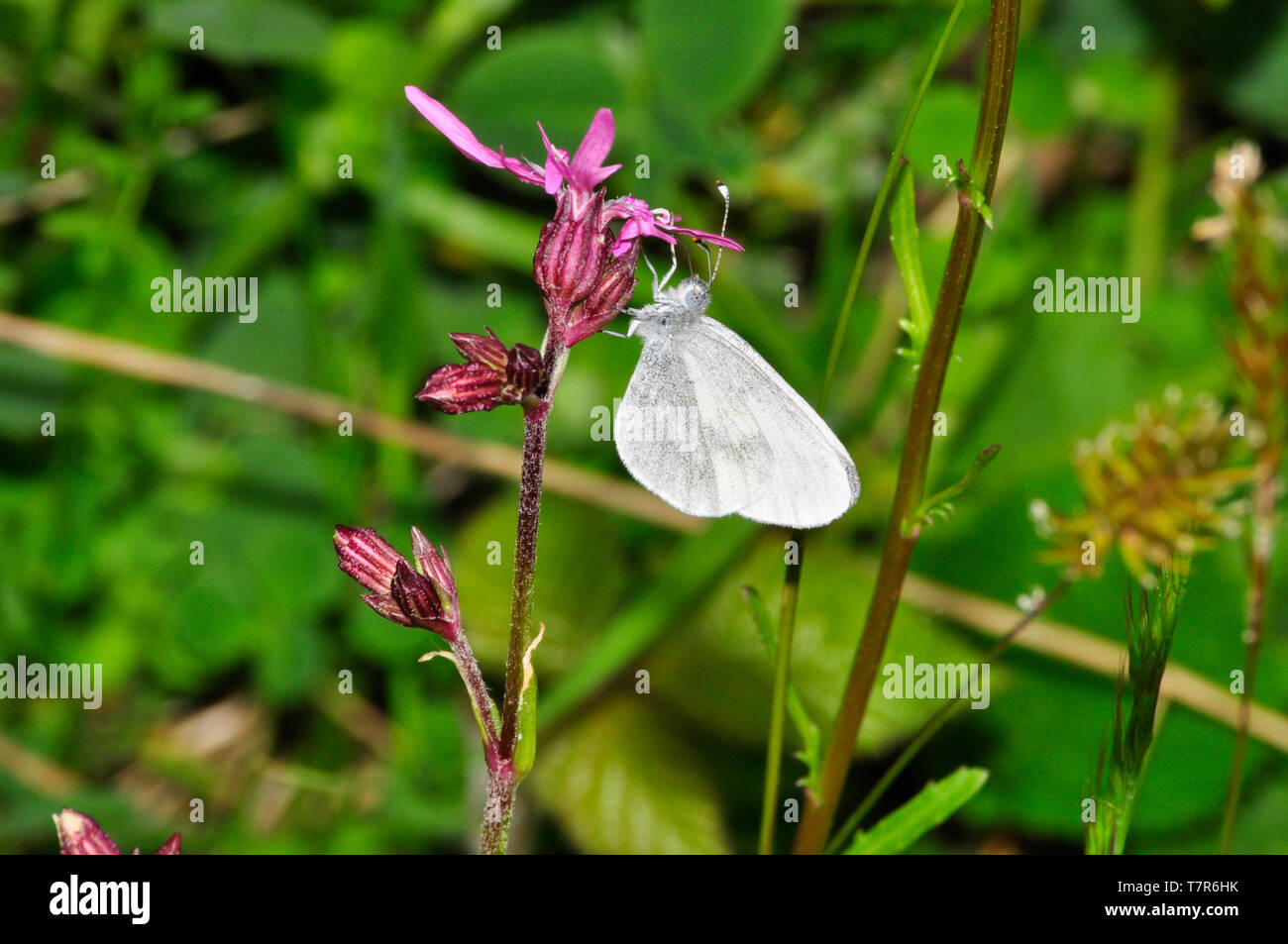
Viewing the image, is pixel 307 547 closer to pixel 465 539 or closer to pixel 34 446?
pixel 465 539

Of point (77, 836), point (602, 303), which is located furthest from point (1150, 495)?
point (77, 836)

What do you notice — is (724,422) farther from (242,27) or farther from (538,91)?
(242,27)

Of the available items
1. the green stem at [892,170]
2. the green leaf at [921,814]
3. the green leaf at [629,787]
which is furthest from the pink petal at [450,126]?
the green leaf at [629,787]

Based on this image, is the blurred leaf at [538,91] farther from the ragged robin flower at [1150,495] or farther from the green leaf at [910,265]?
the green leaf at [910,265]

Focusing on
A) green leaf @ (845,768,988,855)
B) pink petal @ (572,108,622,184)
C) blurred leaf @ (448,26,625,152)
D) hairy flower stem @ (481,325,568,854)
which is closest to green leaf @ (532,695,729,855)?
green leaf @ (845,768,988,855)

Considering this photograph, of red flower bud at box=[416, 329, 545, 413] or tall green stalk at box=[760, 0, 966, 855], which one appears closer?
red flower bud at box=[416, 329, 545, 413]

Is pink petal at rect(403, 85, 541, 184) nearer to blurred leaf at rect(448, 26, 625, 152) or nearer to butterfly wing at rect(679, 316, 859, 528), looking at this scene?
butterfly wing at rect(679, 316, 859, 528)
